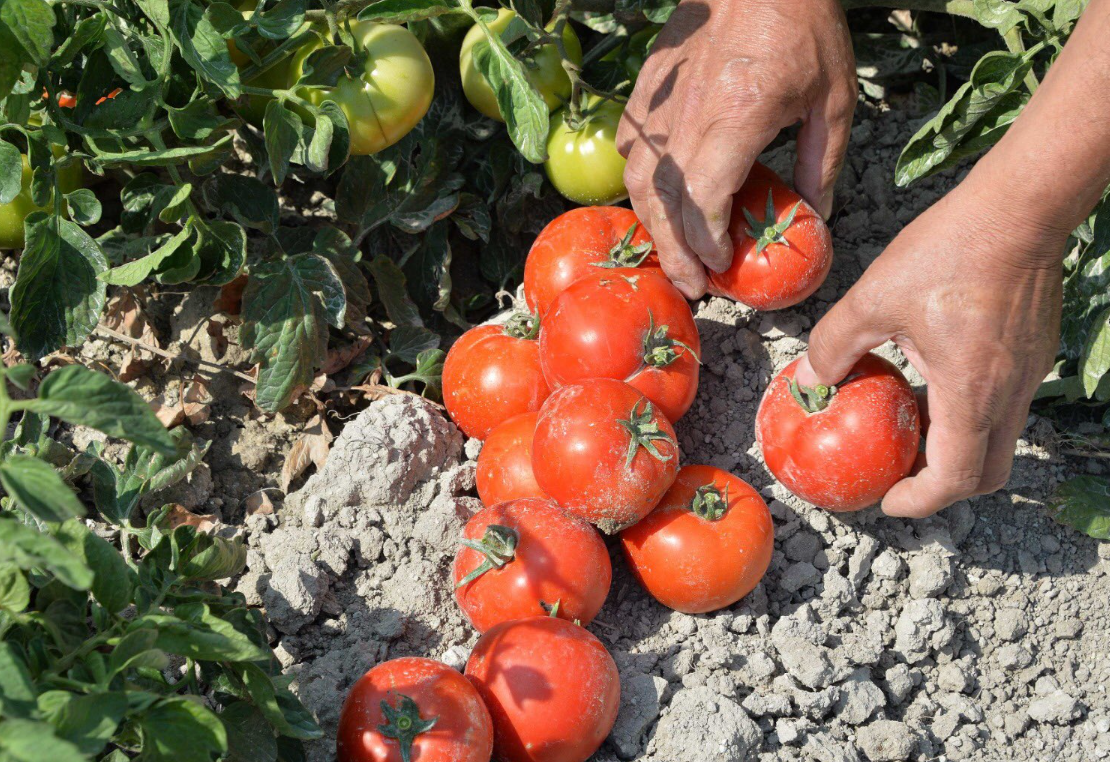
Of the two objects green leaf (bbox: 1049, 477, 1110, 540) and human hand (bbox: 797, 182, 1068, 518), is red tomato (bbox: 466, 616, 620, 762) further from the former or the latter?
green leaf (bbox: 1049, 477, 1110, 540)

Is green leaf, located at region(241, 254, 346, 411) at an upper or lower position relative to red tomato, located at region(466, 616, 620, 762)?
upper

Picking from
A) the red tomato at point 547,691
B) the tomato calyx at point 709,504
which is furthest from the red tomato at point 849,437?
the red tomato at point 547,691

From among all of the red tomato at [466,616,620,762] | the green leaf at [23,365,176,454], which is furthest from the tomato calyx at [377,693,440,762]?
the green leaf at [23,365,176,454]

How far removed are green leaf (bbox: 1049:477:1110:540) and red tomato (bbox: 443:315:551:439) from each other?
113 centimetres

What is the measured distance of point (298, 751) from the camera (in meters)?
1.60

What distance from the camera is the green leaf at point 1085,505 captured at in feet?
6.79

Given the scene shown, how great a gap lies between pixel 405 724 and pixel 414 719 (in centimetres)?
2

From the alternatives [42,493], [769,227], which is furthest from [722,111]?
[42,493]

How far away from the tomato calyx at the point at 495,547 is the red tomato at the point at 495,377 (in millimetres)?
394

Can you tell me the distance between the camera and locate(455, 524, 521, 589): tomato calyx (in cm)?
177

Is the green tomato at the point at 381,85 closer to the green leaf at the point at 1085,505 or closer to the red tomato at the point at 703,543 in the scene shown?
the red tomato at the point at 703,543

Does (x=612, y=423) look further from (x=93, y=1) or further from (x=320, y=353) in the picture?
(x=93, y=1)

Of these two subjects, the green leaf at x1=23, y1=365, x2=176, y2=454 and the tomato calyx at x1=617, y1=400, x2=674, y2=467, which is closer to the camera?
the green leaf at x1=23, y1=365, x2=176, y2=454

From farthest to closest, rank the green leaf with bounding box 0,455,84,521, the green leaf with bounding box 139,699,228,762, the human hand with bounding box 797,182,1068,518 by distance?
the human hand with bounding box 797,182,1068,518 < the green leaf with bounding box 139,699,228,762 < the green leaf with bounding box 0,455,84,521
